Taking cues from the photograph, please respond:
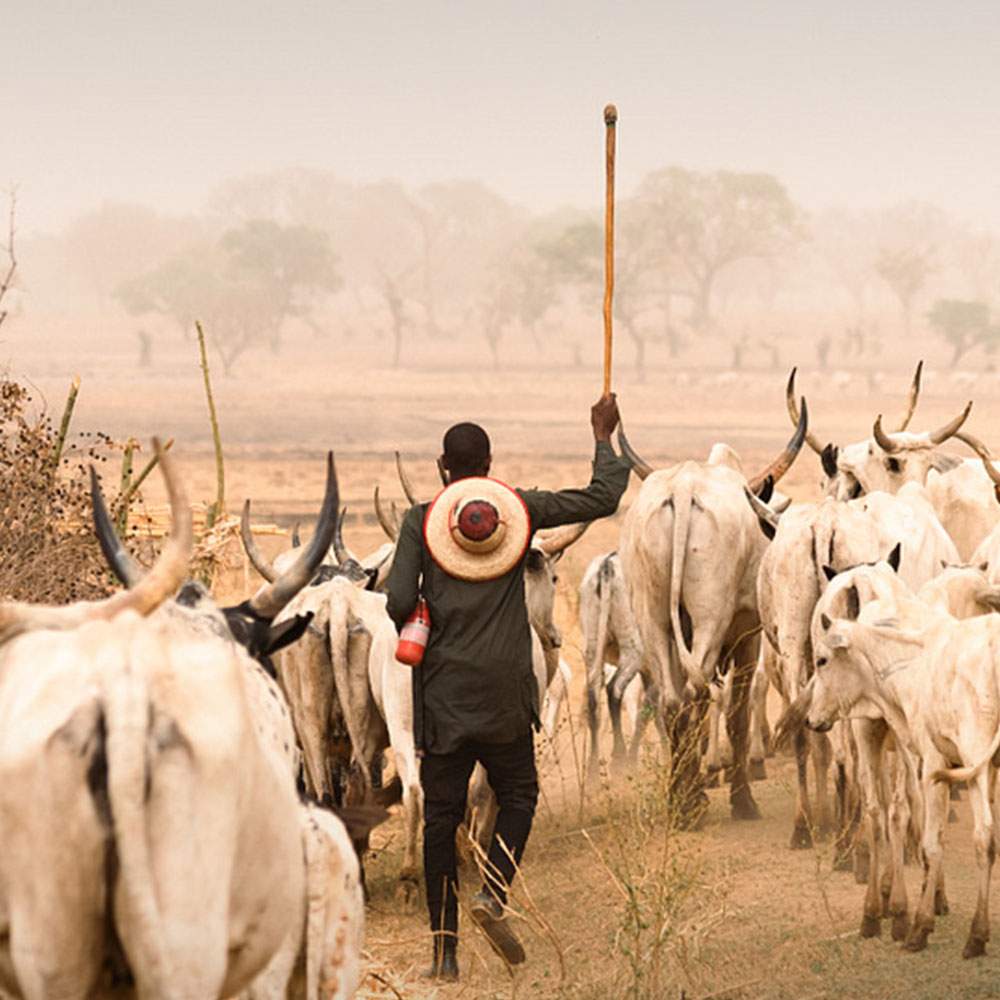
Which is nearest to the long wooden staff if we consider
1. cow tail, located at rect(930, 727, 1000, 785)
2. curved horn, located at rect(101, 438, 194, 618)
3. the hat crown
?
the hat crown

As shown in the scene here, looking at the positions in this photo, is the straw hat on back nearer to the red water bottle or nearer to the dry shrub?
the red water bottle

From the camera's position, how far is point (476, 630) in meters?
6.81

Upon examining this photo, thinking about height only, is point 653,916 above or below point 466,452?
below

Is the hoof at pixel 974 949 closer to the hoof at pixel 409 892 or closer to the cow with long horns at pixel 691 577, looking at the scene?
the cow with long horns at pixel 691 577

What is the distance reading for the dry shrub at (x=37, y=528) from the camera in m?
9.03

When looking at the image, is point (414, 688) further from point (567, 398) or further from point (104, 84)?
point (104, 84)

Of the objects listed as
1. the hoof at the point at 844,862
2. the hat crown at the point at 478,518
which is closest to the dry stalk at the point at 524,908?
the hat crown at the point at 478,518

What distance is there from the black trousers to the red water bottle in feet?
1.42

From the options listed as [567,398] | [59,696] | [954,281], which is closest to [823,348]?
[567,398]

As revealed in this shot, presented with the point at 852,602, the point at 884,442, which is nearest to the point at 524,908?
the point at 852,602

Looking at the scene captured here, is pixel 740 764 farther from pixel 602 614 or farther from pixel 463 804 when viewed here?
pixel 602 614

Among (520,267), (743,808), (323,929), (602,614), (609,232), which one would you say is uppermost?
(520,267)

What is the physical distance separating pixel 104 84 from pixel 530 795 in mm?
141764

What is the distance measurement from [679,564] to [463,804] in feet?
8.24
